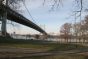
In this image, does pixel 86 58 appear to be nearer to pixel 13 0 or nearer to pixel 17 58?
pixel 17 58

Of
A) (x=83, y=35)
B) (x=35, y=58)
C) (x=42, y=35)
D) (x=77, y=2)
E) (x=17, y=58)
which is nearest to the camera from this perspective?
(x=77, y=2)

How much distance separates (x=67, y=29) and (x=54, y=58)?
89.1 metres

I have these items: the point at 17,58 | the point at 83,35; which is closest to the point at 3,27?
the point at 83,35

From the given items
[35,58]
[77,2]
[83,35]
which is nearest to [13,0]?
[77,2]

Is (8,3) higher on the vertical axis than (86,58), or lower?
higher

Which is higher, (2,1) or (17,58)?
(2,1)

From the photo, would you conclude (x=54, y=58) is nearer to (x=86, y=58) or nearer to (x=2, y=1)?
(x=86, y=58)

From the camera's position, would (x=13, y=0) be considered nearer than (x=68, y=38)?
Yes

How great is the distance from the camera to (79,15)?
17.8 meters

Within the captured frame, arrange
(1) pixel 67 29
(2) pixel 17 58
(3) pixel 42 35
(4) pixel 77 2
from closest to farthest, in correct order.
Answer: (4) pixel 77 2
(2) pixel 17 58
(1) pixel 67 29
(3) pixel 42 35

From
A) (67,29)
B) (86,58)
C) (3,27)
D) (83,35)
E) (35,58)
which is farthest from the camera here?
(67,29)

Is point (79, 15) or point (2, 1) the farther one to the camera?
point (79, 15)

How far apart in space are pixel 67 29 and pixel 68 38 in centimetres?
377

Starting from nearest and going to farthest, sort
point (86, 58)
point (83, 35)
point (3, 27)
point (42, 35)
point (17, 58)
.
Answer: point (17, 58) < point (86, 58) < point (3, 27) < point (83, 35) < point (42, 35)
